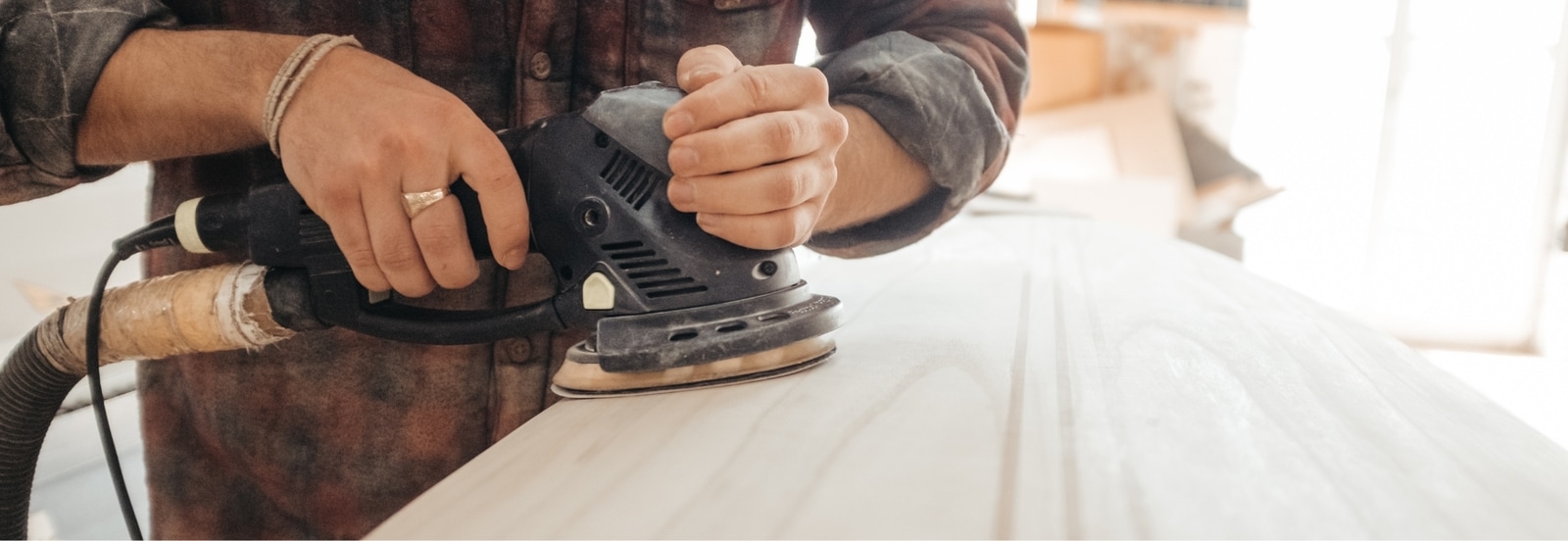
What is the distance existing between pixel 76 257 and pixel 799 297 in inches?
39.8

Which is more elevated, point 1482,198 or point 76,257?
point 76,257

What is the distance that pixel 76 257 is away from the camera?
121cm

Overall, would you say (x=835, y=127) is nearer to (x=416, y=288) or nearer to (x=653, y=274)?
(x=653, y=274)

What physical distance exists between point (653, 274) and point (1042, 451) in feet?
1.25

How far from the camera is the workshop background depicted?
3.81 metres

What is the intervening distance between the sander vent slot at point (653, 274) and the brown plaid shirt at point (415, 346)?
0.27 m

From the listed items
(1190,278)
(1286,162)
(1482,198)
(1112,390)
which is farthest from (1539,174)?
(1112,390)

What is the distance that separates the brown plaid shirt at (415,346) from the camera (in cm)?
101

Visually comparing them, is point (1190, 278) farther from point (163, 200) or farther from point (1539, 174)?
point (1539, 174)

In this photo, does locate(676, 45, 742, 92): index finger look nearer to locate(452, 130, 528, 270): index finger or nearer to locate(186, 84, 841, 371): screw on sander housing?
locate(186, 84, 841, 371): screw on sander housing

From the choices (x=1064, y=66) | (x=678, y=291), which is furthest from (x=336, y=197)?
(x=1064, y=66)

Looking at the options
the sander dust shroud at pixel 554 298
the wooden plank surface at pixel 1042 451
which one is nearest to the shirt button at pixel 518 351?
the sander dust shroud at pixel 554 298

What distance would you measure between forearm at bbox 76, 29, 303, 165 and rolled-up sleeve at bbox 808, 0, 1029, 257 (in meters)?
0.61

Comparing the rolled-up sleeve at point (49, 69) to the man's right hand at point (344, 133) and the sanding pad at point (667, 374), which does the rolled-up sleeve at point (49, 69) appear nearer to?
the man's right hand at point (344, 133)
